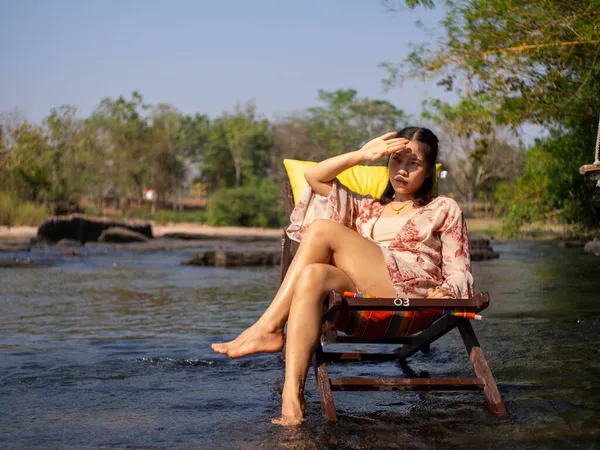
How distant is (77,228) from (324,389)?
65.1 ft

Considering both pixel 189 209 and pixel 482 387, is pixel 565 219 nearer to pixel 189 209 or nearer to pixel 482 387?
pixel 482 387

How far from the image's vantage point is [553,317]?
7.12 meters

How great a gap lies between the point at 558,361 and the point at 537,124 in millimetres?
7431

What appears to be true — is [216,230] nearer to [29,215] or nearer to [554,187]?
[29,215]

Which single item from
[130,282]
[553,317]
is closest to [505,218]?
[130,282]

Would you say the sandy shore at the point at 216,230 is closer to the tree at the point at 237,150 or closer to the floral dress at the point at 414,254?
the tree at the point at 237,150

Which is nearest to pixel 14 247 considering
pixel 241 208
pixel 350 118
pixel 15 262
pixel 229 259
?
pixel 15 262

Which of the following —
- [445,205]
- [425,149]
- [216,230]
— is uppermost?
[425,149]

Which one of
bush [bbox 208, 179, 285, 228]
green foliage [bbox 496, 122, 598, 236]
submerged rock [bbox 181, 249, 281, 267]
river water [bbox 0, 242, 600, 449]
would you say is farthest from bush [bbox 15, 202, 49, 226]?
river water [bbox 0, 242, 600, 449]

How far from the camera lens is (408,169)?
412cm

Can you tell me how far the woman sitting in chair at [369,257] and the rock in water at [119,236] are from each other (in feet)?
60.2

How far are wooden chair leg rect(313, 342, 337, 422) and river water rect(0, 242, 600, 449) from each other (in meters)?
0.06

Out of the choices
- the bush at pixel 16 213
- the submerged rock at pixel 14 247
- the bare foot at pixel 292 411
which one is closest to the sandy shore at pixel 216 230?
the bush at pixel 16 213

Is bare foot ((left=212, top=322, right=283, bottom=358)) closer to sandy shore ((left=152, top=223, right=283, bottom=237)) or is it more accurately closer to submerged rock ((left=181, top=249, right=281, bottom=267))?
submerged rock ((left=181, top=249, right=281, bottom=267))
